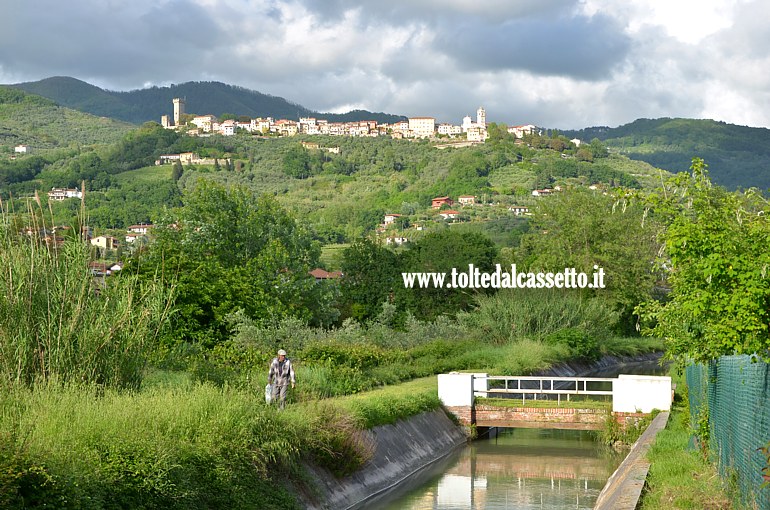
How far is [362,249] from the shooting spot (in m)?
68.1

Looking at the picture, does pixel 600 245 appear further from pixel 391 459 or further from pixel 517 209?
pixel 517 209

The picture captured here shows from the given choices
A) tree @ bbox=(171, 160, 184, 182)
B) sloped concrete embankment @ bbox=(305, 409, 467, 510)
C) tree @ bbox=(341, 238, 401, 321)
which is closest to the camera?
sloped concrete embankment @ bbox=(305, 409, 467, 510)

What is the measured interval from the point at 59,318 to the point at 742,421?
10.3m

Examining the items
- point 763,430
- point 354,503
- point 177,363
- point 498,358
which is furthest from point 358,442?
point 498,358

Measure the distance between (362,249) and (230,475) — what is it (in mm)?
54455

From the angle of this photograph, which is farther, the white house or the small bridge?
the white house

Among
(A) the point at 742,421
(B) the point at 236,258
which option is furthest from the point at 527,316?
(A) the point at 742,421

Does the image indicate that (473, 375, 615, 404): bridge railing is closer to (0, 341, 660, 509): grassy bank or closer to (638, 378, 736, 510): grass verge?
(638, 378, 736, 510): grass verge

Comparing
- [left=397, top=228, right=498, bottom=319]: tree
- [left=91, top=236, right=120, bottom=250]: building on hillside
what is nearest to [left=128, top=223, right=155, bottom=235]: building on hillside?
[left=397, top=228, right=498, bottom=319]: tree

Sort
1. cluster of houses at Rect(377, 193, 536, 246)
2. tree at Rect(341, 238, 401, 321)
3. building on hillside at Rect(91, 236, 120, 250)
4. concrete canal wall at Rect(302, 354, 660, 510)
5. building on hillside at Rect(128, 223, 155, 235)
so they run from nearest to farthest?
concrete canal wall at Rect(302, 354, 660, 510) < building on hillside at Rect(91, 236, 120, 250) < building on hillside at Rect(128, 223, 155, 235) < tree at Rect(341, 238, 401, 321) < cluster of houses at Rect(377, 193, 536, 246)

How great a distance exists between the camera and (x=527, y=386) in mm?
36812

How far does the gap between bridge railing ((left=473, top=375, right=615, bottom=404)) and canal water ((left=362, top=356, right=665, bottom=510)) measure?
144 cm

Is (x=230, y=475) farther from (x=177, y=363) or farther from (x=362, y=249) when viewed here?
(x=362, y=249)

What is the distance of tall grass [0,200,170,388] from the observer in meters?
15.1
